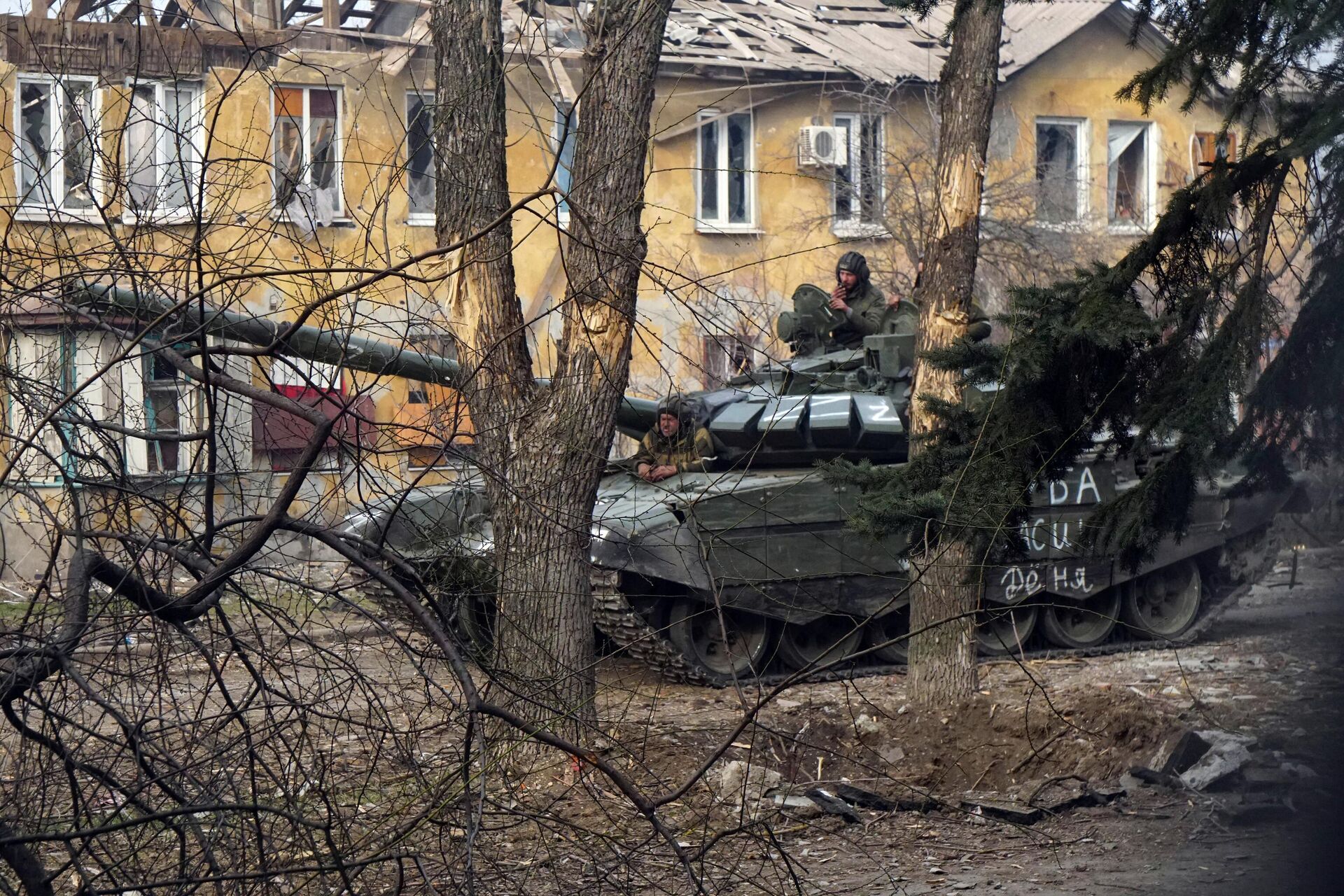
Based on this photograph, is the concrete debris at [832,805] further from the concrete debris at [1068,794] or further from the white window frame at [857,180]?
the white window frame at [857,180]

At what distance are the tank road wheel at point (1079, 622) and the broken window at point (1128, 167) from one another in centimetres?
1013

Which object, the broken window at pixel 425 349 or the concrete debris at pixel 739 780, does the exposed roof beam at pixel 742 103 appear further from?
the broken window at pixel 425 349

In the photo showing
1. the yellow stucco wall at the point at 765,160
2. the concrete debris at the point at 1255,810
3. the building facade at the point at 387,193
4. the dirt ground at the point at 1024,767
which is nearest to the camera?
the building facade at the point at 387,193

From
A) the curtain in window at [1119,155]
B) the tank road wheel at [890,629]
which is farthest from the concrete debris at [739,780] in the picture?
the curtain in window at [1119,155]

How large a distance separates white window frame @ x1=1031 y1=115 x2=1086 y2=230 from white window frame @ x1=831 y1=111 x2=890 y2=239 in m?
2.13

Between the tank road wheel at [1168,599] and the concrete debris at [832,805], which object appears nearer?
the concrete debris at [832,805]

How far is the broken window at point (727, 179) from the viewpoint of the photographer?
749 inches

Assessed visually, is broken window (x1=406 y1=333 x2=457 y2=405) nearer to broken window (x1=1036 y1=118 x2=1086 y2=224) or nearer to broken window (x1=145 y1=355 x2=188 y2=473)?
broken window (x1=145 y1=355 x2=188 y2=473)

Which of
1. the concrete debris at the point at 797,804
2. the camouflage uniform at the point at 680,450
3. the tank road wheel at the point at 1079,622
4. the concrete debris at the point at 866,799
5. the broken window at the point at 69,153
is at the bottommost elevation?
the tank road wheel at the point at 1079,622

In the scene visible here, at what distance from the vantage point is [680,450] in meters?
11.0

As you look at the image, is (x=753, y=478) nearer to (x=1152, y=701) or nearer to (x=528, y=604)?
(x=1152, y=701)

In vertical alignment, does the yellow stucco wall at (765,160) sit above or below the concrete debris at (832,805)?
above

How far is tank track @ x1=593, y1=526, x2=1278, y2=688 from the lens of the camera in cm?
1014

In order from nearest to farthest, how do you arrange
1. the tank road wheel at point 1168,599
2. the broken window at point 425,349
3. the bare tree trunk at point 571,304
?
the broken window at point 425,349 → the bare tree trunk at point 571,304 → the tank road wheel at point 1168,599
